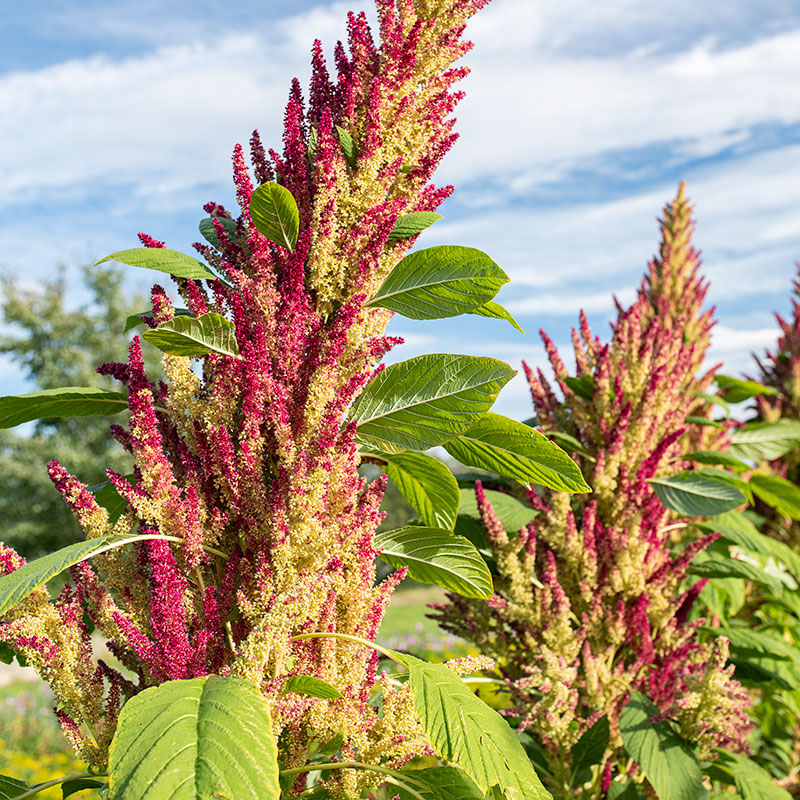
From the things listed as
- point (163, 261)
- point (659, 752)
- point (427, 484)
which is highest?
point (163, 261)

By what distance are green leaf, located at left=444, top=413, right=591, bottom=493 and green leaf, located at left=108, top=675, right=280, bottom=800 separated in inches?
28.3

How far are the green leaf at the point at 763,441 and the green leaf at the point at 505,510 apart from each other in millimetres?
1719

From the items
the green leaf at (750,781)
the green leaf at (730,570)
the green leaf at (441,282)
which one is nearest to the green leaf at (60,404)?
the green leaf at (441,282)

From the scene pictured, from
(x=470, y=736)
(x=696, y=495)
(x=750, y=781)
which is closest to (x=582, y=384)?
(x=696, y=495)

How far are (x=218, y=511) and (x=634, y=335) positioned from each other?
1.74 m

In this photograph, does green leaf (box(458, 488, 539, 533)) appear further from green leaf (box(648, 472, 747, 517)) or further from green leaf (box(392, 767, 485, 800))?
green leaf (box(392, 767, 485, 800))

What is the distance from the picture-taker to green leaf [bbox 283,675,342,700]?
114 cm

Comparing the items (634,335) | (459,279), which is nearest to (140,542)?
(459,279)

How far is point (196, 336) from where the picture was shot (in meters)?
1.22

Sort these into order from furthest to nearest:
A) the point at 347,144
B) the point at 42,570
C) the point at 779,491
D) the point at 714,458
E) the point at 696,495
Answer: the point at 779,491
the point at 714,458
the point at 696,495
the point at 347,144
the point at 42,570

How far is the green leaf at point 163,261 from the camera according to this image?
129 cm

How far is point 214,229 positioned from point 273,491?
0.63 metres

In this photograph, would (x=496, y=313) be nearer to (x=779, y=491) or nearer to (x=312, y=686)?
(x=312, y=686)

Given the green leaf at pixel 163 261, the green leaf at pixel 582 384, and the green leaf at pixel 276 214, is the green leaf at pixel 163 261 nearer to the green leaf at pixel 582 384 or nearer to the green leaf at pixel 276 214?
the green leaf at pixel 276 214
